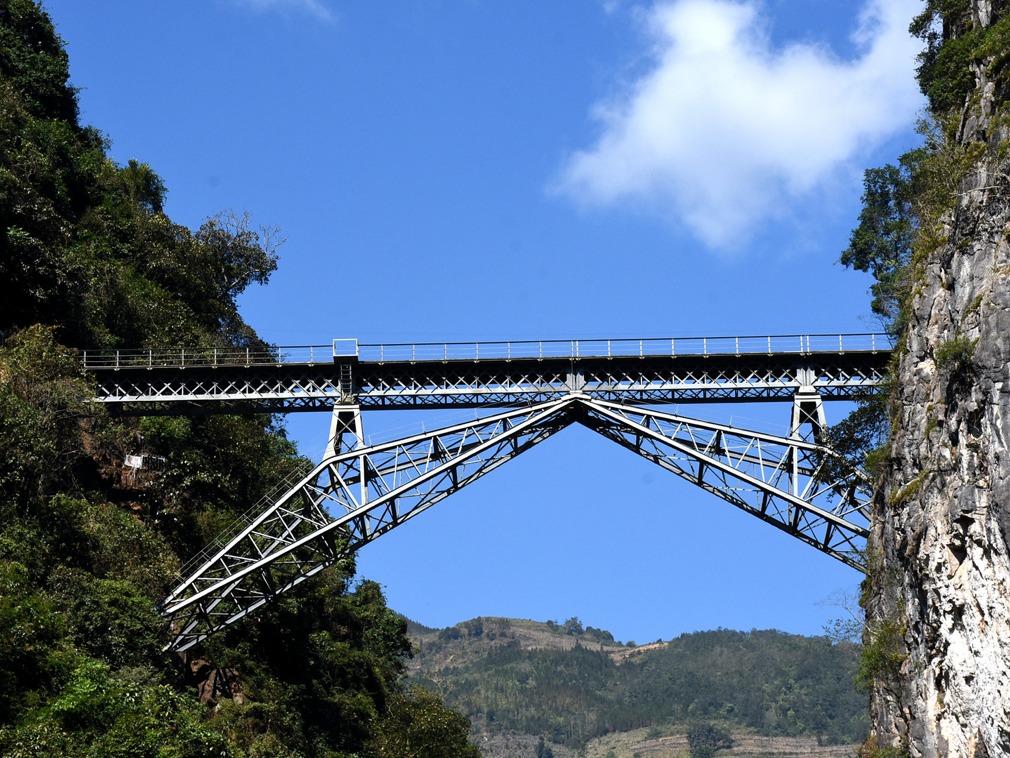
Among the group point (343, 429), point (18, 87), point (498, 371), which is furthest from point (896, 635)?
point (18, 87)

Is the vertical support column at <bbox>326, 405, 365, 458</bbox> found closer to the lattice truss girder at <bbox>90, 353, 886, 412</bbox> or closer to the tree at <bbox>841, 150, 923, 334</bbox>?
the lattice truss girder at <bbox>90, 353, 886, 412</bbox>

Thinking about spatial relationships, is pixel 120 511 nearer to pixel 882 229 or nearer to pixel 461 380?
pixel 461 380

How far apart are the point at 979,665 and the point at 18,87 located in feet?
171

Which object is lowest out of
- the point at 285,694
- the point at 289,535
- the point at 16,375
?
the point at 285,694

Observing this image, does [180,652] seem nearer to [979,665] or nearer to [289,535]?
[289,535]

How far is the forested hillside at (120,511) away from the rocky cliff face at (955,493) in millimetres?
19377

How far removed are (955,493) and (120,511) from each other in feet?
92.6

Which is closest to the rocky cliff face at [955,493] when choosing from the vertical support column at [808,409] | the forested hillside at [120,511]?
the vertical support column at [808,409]

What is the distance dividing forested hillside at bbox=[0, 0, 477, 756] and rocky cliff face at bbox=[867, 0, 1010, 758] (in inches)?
763

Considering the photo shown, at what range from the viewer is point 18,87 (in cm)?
6950

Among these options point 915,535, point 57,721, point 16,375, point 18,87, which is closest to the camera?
point 57,721

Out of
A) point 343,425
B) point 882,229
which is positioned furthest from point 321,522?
point 882,229

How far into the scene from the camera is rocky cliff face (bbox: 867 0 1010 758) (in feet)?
120

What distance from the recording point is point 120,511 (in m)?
51.2
